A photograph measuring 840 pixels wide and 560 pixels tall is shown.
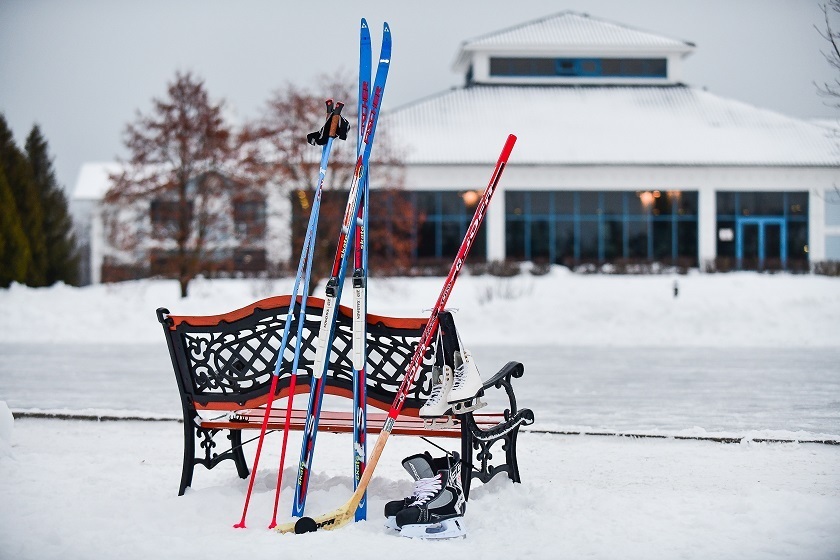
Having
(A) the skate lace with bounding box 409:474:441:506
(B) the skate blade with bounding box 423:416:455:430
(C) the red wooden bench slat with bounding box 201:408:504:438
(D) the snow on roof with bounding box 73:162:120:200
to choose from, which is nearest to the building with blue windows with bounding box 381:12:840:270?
(D) the snow on roof with bounding box 73:162:120:200

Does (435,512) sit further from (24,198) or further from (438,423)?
(24,198)

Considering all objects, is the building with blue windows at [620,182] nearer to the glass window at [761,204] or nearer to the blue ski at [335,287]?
the glass window at [761,204]

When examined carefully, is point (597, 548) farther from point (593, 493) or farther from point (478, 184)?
point (478, 184)

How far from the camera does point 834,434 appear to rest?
841 centimetres

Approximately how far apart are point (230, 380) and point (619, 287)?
24069 mm

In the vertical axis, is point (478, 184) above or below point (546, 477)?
above

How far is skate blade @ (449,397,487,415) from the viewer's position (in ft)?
16.8

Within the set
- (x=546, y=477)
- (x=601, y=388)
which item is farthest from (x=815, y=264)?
(x=546, y=477)

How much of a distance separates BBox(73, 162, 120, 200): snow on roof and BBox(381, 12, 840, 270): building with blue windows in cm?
1847

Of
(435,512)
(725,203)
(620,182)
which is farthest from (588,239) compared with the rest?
(435,512)

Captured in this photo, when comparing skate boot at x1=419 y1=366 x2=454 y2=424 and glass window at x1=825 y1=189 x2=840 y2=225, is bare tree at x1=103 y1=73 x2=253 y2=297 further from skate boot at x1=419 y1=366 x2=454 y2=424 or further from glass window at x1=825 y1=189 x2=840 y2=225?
skate boot at x1=419 y1=366 x2=454 y2=424

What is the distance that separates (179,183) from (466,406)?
24.9 m

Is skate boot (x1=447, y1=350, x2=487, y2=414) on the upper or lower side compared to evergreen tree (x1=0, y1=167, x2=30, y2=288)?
lower

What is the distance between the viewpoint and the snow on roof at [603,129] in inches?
1446
